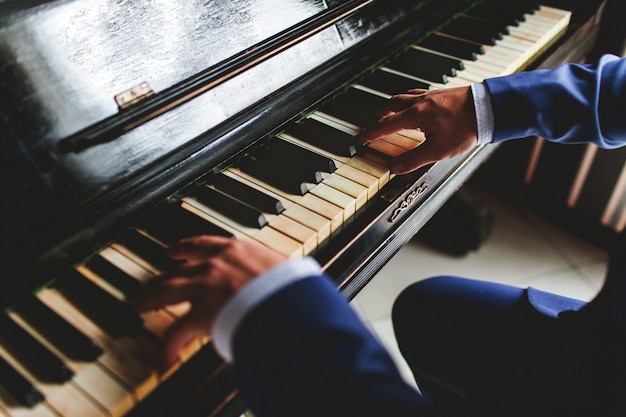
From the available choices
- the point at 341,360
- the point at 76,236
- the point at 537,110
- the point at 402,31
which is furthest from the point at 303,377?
the point at 402,31

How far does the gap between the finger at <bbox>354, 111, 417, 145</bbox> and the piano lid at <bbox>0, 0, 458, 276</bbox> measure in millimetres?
182

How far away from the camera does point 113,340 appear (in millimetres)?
785

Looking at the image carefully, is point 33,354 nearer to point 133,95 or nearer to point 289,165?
point 133,95

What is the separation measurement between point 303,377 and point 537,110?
828 millimetres

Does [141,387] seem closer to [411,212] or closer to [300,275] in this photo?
[300,275]

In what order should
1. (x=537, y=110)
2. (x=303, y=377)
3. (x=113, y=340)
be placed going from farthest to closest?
1. (x=537, y=110)
2. (x=113, y=340)
3. (x=303, y=377)

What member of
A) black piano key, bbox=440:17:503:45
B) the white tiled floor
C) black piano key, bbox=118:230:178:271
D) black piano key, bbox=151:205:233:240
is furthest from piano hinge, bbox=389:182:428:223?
the white tiled floor

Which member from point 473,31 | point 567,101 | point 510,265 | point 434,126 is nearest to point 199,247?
point 434,126

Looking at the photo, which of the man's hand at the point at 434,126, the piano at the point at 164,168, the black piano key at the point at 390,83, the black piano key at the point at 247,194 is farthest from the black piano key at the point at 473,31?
the black piano key at the point at 247,194

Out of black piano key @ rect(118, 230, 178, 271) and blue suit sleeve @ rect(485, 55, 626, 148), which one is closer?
black piano key @ rect(118, 230, 178, 271)

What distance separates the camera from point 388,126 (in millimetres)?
1105

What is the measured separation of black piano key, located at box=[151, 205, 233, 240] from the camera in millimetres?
934

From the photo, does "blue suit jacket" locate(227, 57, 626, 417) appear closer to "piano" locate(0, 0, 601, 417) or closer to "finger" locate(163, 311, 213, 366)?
"finger" locate(163, 311, 213, 366)

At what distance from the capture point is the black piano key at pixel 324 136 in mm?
1129
